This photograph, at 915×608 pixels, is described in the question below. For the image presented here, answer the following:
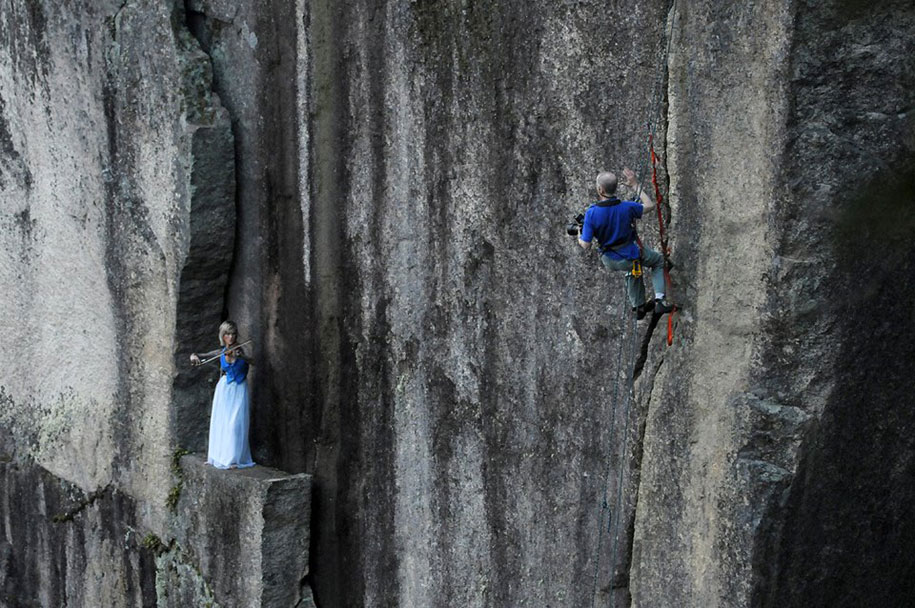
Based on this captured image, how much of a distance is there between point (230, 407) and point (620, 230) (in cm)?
238

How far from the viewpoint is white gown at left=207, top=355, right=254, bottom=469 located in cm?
607

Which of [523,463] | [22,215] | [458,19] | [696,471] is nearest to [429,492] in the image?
[523,463]

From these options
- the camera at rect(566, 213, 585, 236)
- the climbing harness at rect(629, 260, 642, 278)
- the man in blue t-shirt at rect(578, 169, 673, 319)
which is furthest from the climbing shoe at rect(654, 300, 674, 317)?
the camera at rect(566, 213, 585, 236)

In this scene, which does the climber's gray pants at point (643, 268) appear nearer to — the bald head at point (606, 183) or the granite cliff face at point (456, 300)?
the granite cliff face at point (456, 300)

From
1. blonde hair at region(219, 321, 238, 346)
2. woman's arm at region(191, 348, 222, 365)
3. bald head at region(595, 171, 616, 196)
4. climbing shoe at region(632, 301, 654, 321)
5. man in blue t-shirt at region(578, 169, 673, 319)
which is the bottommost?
woman's arm at region(191, 348, 222, 365)

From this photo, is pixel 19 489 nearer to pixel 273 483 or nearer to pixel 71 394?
pixel 71 394

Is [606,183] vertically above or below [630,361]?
above

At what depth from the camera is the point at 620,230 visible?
4.36 m

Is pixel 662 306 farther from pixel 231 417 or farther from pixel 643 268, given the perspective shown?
pixel 231 417

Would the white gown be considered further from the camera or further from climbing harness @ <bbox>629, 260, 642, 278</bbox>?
climbing harness @ <bbox>629, 260, 642, 278</bbox>

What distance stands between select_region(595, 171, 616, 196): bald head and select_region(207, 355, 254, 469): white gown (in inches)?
91.5

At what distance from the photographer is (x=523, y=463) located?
504cm

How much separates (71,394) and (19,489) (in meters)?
0.99

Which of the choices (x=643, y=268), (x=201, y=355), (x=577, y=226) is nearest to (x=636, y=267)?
(x=643, y=268)
